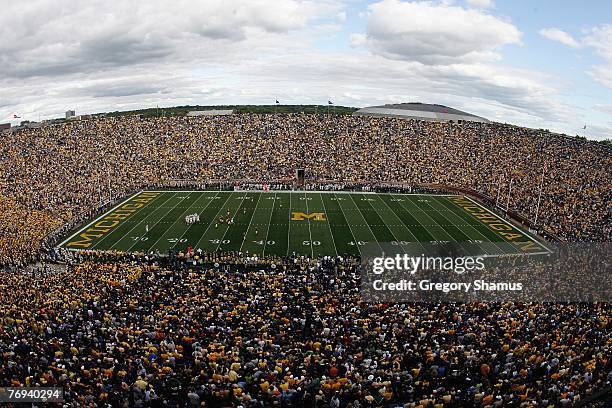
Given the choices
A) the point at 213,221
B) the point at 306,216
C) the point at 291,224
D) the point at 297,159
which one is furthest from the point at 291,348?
the point at 297,159

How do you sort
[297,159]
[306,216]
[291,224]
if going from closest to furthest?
1. [291,224]
2. [306,216]
3. [297,159]

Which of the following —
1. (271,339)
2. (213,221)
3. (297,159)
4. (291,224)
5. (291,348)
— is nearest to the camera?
(291,348)

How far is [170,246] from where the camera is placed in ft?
109

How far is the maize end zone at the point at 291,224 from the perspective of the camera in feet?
110

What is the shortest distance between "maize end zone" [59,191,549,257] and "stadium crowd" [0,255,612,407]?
13243 mm

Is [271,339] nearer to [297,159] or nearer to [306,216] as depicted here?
[306,216]

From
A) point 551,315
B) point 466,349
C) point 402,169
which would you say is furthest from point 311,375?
point 402,169

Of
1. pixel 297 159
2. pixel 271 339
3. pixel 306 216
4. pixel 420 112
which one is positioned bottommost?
pixel 271 339

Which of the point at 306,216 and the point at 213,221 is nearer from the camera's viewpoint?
the point at 213,221

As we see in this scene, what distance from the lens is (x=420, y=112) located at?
8950 cm

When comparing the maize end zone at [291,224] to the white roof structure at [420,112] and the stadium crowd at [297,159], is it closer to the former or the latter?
the stadium crowd at [297,159]

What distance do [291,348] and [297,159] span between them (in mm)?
45637

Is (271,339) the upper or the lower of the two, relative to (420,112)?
lower

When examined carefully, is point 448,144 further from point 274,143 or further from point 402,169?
point 274,143
